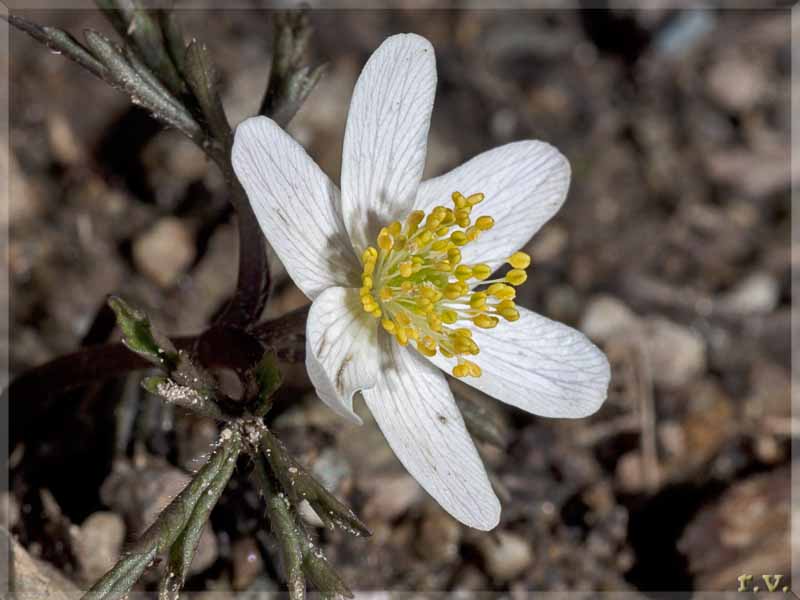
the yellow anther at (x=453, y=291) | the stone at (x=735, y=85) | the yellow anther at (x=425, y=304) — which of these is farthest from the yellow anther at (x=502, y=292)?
the stone at (x=735, y=85)

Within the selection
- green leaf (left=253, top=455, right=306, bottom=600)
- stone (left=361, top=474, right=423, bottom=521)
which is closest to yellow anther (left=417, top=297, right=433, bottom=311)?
green leaf (left=253, top=455, right=306, bottom=600)

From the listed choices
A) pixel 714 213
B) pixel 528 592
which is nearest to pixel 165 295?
pixel 528 592

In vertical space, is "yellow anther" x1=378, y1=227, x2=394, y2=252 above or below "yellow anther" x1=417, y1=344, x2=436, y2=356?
above

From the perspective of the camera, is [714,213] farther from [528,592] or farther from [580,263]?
[528,592]

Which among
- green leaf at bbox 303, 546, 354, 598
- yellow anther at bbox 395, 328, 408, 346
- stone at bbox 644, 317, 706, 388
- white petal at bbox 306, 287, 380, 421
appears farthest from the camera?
stone at bbox 644, 317, 706, 388

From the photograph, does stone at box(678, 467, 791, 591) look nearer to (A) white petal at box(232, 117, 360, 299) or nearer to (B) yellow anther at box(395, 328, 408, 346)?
(B) yellow anther at box(395, 328, 408, 346)

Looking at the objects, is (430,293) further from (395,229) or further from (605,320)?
(605,320)
